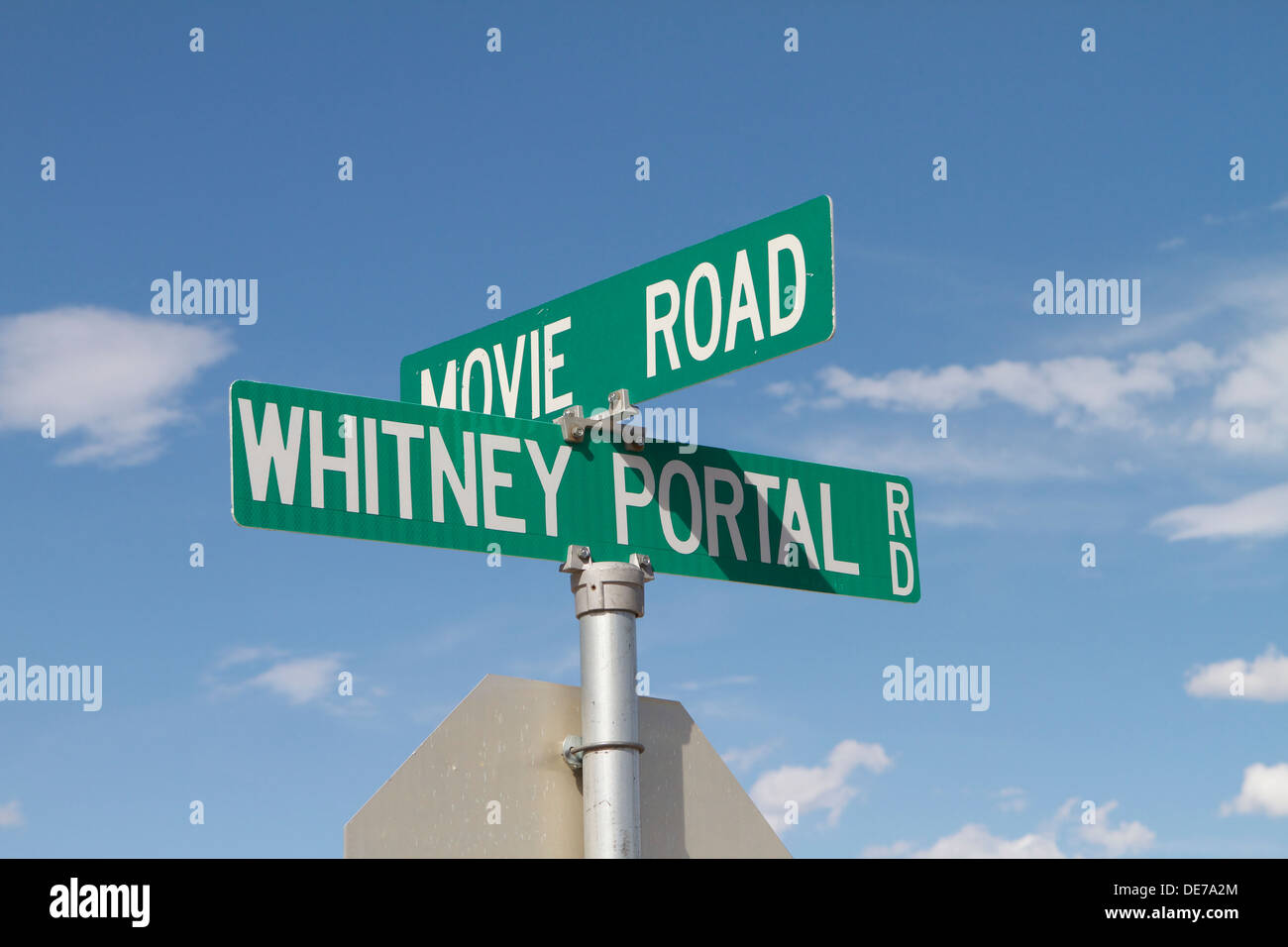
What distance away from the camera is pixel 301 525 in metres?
4.90

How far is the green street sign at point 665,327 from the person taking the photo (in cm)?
512

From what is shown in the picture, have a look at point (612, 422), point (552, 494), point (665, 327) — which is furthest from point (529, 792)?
point (665, 327)

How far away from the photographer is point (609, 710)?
500 centimetres

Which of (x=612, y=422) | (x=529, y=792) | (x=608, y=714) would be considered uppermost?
(x=612, y=422)

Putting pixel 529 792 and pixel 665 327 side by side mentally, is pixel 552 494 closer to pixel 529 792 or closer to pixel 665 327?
pixel 665 327

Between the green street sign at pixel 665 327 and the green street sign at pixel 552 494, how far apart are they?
0.26m

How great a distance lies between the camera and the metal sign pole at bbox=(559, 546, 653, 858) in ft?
A: 16.2

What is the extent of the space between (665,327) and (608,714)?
3.78 ft

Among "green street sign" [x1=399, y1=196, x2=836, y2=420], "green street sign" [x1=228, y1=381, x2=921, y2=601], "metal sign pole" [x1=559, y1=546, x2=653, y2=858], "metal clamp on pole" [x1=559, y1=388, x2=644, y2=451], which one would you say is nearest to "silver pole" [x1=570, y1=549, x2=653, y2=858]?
"metal sign pole" [x1=559, y1=546, x2=653, y2=858]

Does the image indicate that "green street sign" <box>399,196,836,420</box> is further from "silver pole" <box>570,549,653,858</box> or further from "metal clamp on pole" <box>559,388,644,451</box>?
"silver pole" <box>570,549,653,858</box>
